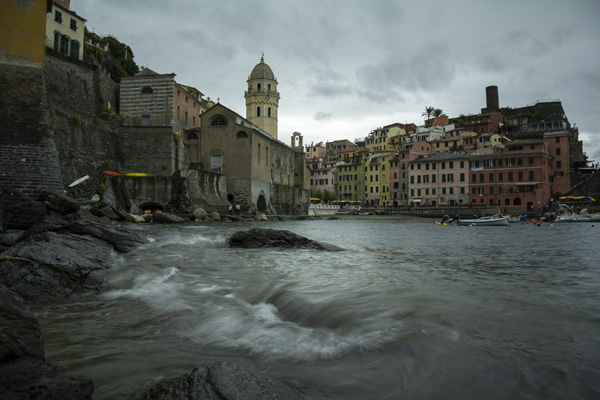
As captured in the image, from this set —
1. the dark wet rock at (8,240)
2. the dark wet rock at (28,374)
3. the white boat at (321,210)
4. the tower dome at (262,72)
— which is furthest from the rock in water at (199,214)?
the tower dome at (262,72)

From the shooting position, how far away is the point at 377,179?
73.4 m

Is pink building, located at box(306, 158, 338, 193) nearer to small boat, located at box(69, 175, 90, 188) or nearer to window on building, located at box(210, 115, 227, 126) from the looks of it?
window on building, located at box(210, 115, 227, 126)

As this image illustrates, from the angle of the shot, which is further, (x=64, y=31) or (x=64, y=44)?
(x=64, y=31)

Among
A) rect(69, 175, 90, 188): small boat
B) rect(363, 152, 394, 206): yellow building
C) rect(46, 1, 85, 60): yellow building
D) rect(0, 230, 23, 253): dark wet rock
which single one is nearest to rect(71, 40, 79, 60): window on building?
rect(46, 1, 85, 60): yellow building

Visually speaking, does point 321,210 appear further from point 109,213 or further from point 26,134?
point 26,134

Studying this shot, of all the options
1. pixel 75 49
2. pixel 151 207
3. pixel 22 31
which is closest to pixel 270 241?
pixel 22 31

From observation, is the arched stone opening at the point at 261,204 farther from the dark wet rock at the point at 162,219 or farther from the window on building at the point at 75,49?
the window on building at the point at 75,49

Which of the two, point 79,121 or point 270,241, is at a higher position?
point 79,121

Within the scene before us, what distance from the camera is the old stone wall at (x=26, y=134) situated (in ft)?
57.2

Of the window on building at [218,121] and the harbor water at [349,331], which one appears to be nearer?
the harbor water at [349,331]

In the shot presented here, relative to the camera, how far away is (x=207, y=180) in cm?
3575

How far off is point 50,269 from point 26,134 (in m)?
15.6

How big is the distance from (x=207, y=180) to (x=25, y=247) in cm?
2955

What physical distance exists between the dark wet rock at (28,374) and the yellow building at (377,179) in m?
70.1
